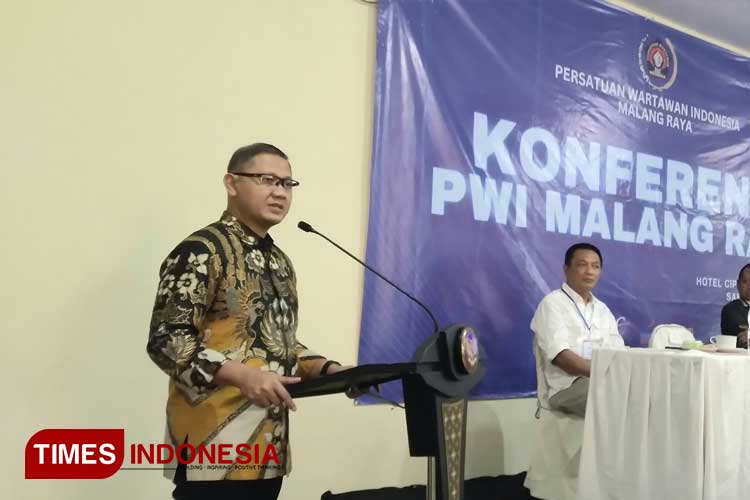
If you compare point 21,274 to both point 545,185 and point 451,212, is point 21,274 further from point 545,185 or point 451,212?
point 545,185

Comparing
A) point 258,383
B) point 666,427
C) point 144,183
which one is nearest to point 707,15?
point 666,427

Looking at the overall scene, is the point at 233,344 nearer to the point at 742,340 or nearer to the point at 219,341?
the point at 219,341

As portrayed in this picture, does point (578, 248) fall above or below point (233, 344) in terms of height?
above

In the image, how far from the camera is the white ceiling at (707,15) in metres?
4.30

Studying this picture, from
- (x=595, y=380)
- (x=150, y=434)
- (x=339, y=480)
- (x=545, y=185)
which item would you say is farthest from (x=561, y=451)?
(x=150, y=434)

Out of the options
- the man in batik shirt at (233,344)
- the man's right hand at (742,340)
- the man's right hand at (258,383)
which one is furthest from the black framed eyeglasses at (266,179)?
the man's right hand at (742,340)

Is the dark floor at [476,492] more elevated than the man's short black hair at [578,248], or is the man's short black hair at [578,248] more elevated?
the man's short black hair at [578,248]

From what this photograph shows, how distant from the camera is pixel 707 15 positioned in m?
4.45

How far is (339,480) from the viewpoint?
296 centimetres

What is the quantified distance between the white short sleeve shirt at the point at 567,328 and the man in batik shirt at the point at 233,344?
6.26ft

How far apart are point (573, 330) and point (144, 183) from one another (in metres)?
2.05

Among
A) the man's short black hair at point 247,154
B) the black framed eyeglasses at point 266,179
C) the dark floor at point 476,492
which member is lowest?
the dark floor at point 476,492

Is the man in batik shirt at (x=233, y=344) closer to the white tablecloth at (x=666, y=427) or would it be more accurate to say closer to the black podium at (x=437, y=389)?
the black podium at (x=437, y=389)

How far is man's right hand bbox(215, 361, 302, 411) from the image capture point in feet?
4.03
